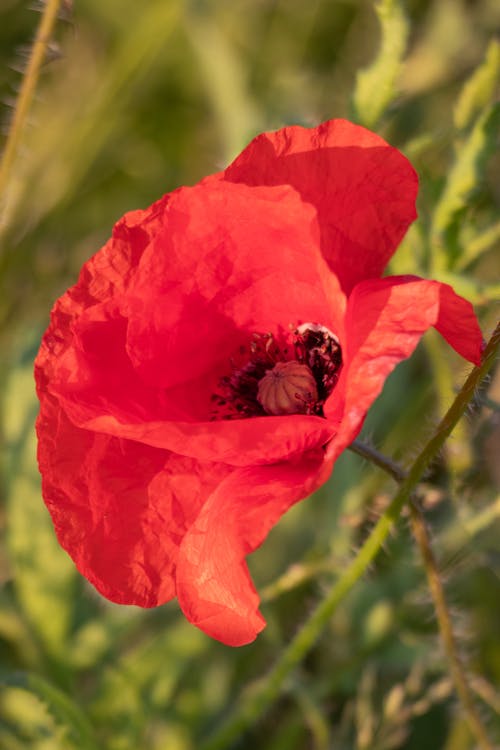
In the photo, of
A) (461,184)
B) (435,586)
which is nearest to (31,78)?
(461,184)

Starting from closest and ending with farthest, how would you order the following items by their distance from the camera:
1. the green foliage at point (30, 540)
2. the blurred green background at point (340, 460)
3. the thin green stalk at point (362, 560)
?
the thin green stalk at point (362, 560)
the blurred green background at point (340, 460)
the green foliage at point (30, 540)

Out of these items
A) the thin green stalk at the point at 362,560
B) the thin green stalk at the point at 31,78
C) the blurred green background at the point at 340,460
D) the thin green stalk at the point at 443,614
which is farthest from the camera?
the blurred green background at the point at 340,460

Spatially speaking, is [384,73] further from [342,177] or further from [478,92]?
[342,177]

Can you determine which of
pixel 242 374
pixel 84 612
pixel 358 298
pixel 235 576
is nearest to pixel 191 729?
pixel 84 612

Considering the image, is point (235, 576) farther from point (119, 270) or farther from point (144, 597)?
point (119, 270)

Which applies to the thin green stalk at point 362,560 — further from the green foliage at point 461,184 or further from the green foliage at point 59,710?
the green foliage at point 461,184

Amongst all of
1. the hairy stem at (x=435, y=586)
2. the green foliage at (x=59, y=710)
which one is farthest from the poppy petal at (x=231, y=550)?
the green foliage at (x=59, y=710)

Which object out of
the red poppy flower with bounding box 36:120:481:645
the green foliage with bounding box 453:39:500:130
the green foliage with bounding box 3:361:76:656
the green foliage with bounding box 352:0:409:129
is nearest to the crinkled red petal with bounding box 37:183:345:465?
the red poppy flower with bounding box 36:120:481:645
